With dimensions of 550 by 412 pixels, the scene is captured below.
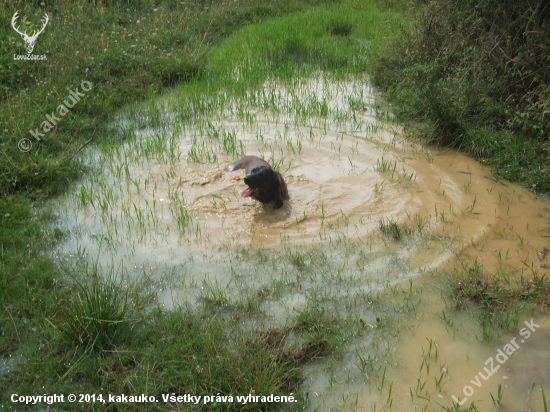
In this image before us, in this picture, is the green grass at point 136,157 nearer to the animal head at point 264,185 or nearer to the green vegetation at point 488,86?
the animal head at point 264,185

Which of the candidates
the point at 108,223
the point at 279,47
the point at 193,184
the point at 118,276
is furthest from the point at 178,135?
the point at 279,47

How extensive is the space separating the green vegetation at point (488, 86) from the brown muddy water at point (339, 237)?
304 mm

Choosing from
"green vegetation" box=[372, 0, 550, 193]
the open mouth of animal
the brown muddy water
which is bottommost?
the brown muddy water

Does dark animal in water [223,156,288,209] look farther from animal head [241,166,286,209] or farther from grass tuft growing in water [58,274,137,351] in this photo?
grass tuft growing in water [58,274,137,351]

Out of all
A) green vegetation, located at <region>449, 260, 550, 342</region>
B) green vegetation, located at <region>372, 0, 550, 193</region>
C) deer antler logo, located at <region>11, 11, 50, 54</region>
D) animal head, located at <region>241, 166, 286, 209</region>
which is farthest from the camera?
deer antler logo, located at <region>11, 11, 50, 54</region>

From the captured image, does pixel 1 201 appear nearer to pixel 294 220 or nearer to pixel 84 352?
pixel 84 352

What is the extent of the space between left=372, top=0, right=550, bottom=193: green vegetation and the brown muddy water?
304mm

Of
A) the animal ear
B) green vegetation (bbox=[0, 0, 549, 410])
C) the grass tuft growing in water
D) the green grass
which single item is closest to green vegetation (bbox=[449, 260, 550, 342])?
green vegetation (bbox=[0, 0, 549, 410])

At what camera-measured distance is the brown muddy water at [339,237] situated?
3.64m

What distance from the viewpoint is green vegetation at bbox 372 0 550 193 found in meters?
6.50

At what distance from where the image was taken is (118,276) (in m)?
4.61

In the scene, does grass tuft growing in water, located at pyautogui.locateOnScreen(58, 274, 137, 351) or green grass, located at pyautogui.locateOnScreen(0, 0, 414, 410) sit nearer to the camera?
green grass, located at pyautogui.locateOnScreen(0, 0, 414, 410)

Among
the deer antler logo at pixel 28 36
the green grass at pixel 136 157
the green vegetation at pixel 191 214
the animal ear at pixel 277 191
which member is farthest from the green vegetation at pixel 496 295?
the deer antler logo at pixel 28 36

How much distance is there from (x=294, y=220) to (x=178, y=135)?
256 cm
